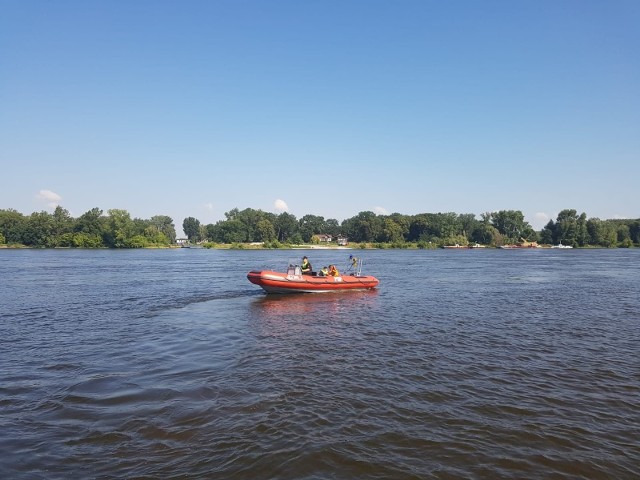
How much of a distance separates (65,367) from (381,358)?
8811mm

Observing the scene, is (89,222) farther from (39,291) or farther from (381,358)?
(381,358)

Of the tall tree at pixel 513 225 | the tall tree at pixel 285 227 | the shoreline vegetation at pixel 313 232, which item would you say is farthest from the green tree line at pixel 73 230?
the tall tree at pixel 513 225

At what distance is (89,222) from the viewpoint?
116m

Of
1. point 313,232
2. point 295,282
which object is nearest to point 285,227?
point 313,232

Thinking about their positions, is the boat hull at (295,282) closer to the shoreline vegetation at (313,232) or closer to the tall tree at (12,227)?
the shoreline vegetation at (313,232)

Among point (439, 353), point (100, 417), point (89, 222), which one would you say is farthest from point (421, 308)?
point (89, 222)

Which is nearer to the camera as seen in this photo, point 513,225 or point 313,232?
point 513,225

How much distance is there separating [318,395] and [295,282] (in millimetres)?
16615

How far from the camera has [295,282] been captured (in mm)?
26266

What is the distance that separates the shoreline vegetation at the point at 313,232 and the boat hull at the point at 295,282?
10113 centimetres

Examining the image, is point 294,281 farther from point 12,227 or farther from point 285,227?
point 285,227

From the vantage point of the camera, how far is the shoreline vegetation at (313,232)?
115m

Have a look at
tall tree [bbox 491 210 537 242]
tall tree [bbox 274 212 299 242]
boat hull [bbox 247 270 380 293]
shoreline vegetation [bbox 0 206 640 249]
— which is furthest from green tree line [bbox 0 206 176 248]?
tall tree [bbox 491 210 537 242]

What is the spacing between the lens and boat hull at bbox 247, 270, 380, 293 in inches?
1019
